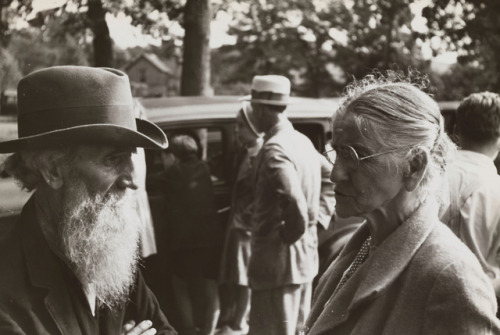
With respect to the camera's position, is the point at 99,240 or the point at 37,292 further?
the point at 99,240

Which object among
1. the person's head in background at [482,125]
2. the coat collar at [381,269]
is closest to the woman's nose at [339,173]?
the coat collar at [381,269]

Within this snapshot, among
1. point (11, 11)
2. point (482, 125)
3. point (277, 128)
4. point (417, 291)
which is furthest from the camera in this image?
point (277, 128)

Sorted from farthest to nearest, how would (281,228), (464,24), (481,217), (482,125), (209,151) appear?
(464,24)
(209,151)
(281,228)
(482,125)
(481,217)

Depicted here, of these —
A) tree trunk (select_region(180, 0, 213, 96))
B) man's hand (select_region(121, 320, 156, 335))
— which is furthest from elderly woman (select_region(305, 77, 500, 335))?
tree trunk (select_region(180, 0, 213, 96))

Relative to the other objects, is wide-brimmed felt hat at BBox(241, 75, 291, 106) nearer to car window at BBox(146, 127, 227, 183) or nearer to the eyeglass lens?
car window at BBox(146, 127, 227, 183)

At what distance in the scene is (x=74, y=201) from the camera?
243 centimetres

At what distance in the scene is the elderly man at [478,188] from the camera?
11.6 ft

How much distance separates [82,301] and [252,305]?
8.22 ft

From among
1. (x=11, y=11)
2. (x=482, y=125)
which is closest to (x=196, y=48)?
(x=11, y=11)

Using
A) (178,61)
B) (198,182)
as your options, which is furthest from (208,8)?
(178,61)

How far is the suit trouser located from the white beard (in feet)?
7.28

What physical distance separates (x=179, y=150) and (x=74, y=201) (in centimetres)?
324

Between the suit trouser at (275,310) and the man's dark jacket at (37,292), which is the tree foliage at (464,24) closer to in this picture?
the suit trouser at (275,310)

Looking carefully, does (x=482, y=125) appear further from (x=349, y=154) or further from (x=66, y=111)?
(x=66, y=111)
